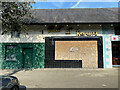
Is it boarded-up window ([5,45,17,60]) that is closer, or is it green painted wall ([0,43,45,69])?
green painted wall ([0,43,45,69])

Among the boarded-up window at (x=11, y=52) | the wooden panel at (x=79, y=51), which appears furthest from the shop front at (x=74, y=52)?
the boarded-up window at (x=11, y=52)

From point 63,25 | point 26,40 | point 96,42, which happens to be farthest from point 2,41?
point 96,42

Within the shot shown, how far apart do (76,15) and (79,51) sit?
3.70 meters

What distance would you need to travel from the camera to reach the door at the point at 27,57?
10.5m

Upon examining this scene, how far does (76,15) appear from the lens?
11.0m

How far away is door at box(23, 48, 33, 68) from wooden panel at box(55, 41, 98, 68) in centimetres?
257

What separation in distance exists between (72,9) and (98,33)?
4.29 metres

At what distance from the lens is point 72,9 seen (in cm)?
1248

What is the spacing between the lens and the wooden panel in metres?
10.2

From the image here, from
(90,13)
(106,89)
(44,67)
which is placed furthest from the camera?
(90,13)

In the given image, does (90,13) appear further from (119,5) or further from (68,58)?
(68,58)

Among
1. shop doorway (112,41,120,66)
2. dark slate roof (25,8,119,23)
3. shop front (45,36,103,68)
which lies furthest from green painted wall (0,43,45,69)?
shop doorway (112,41,120,66)

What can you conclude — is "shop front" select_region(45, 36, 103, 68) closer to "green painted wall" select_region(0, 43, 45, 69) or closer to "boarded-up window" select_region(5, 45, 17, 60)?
"green painted wall" select_region(0, 43, 45, 69)

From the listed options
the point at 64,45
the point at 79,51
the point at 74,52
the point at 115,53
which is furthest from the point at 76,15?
the point at 115,53
